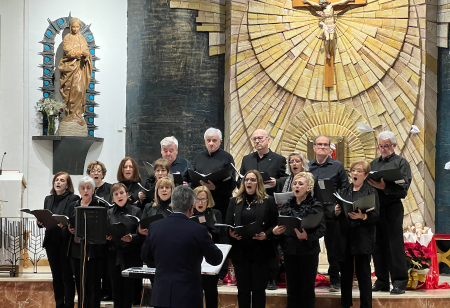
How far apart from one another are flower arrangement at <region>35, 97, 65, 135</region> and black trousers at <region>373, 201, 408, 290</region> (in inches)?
171

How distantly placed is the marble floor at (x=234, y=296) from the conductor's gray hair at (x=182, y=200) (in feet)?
6.82

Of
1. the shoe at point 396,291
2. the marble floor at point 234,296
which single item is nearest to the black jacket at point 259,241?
the marble floor at point 234,296

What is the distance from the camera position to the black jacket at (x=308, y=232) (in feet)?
15.6

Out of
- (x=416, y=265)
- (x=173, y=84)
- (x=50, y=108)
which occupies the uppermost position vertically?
(x=173, y=84)

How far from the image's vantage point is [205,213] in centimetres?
512

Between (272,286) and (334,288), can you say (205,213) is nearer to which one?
(272,286)

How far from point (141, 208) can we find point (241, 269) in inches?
46.7

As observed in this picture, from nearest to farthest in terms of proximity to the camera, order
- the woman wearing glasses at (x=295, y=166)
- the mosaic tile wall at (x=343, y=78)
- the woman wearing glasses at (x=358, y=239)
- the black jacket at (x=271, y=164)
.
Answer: the woman wearing glasses at (x=358, y=239), the woman wearing glasses at (x=295, y=166), the black jacket at (x=271, y=164), the mosaic tile wall at (x=343, y=78)

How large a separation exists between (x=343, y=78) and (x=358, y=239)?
3.31 m

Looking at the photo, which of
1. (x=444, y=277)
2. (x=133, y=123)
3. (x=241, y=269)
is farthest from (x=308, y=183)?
(x=133, y=123)

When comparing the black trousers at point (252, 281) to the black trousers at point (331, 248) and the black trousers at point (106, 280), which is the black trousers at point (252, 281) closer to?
the black trousers at point (331, 248)

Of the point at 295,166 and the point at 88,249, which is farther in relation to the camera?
the point at 295,166

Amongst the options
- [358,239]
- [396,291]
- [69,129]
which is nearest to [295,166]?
[358,239]

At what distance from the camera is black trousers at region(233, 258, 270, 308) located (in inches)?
190
